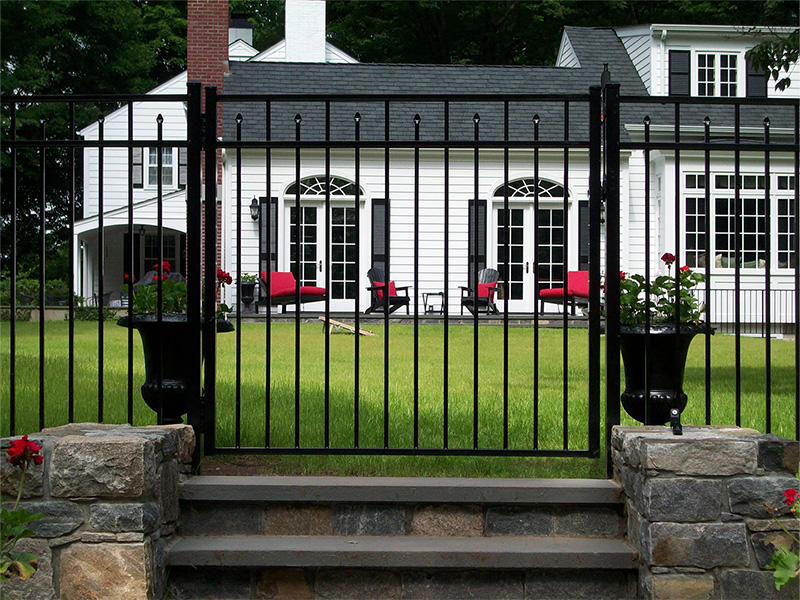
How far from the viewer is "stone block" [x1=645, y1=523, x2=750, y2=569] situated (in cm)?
306

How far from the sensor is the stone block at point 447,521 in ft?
10.9

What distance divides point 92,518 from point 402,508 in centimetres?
118

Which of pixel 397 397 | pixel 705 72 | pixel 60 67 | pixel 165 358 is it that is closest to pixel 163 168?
pixel 60 67

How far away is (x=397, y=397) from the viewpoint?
5652 mm

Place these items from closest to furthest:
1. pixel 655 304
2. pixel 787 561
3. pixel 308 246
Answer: pixel 787 561, pixel 655 304, pixel 308 246

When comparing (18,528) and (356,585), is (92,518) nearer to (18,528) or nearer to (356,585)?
(18,528)

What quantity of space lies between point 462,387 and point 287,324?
5.97m

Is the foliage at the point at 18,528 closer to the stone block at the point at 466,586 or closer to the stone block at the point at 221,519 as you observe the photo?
the stone block at the point at 221,519

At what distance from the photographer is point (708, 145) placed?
11.3ft

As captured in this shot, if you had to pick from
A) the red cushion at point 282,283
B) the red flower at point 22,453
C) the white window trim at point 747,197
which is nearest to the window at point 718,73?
the white window trim at point 747,197

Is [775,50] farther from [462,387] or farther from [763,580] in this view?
[763,580]

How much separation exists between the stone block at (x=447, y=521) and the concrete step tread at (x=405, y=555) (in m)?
0.11

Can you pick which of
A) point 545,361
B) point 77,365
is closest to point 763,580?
point 545,361

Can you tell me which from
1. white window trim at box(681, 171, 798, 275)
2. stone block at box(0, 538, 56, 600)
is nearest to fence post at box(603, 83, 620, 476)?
stone block at box(0, 538, 56, 600)
